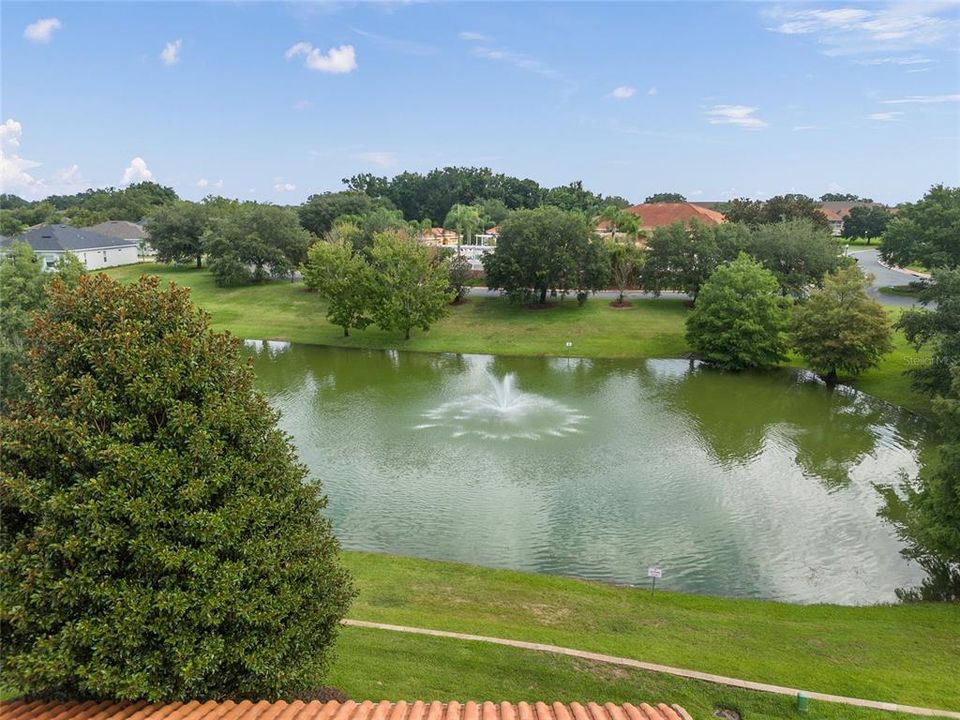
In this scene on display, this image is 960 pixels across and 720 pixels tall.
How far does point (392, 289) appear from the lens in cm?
3934

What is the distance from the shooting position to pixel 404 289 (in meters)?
39.4

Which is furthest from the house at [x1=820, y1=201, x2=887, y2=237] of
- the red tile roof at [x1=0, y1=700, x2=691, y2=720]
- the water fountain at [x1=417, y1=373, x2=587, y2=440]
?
the red tile roof at [x1=0, y1=700, x2=691, y2=720]

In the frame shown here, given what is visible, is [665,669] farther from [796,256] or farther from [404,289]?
[796,256]

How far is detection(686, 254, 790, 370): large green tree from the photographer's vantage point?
33.2 metres

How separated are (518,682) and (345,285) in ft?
110

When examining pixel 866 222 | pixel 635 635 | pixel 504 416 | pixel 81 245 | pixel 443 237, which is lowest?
pixel 635 635

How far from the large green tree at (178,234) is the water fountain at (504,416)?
155ft

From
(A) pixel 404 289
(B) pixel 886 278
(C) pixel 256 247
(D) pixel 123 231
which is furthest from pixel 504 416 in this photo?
(D) pixel 123 231

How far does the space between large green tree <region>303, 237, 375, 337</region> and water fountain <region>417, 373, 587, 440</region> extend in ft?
44.7

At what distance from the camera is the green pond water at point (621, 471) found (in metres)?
15.8

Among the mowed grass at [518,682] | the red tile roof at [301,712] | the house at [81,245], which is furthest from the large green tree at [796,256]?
the house at [81,245]

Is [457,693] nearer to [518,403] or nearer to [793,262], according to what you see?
[518,403]

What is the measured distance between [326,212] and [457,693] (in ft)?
239

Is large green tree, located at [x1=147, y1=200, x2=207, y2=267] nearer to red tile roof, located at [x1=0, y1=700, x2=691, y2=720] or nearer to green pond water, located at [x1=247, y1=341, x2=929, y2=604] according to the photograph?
green pond water, located at [x1=247, y1=341, x2=929, y2=604]
